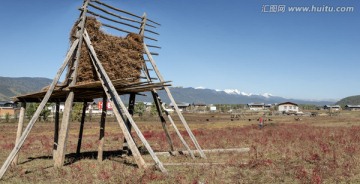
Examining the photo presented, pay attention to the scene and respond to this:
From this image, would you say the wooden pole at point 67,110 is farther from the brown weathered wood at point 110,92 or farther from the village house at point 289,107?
the village house at point 289,107

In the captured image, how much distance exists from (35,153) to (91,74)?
7187 millimetres

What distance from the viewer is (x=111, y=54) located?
14.8 m

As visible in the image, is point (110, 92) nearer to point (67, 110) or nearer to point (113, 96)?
point (113, 96)

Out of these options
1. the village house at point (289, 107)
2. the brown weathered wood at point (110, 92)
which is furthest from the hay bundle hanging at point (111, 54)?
the village house at point (289, 107)

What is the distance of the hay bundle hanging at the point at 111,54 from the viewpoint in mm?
14188

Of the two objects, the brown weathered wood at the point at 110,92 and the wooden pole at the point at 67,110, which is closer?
the brown weathered wood at the point at 110,92

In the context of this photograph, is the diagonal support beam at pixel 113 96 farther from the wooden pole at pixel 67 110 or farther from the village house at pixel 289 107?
the village house at pixel 289 107

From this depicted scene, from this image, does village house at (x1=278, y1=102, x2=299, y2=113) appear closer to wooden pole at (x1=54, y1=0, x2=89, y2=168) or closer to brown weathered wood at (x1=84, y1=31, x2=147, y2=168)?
brown weathered wood at (x1=84, y1=31, x2=147, y2=168)

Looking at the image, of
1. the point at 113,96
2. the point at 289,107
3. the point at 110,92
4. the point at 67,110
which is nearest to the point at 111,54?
the point at 110,92

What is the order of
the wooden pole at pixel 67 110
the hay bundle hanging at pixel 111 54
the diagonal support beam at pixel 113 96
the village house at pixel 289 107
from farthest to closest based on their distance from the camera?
the village house at pixel 289 107, the hay bundle hanging at pixel 111 54, the wooden pole at pixel 67 110, the diagonal support beam at pixel 113 96

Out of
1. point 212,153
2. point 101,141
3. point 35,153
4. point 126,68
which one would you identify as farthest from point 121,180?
point 35,153

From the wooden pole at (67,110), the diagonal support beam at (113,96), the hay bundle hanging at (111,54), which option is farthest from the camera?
the hay bundle hanging at (111,54)

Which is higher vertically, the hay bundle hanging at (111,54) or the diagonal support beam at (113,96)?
the hay bundle hanging at (111,54)

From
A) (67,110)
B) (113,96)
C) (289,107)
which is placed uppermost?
(289,107)
